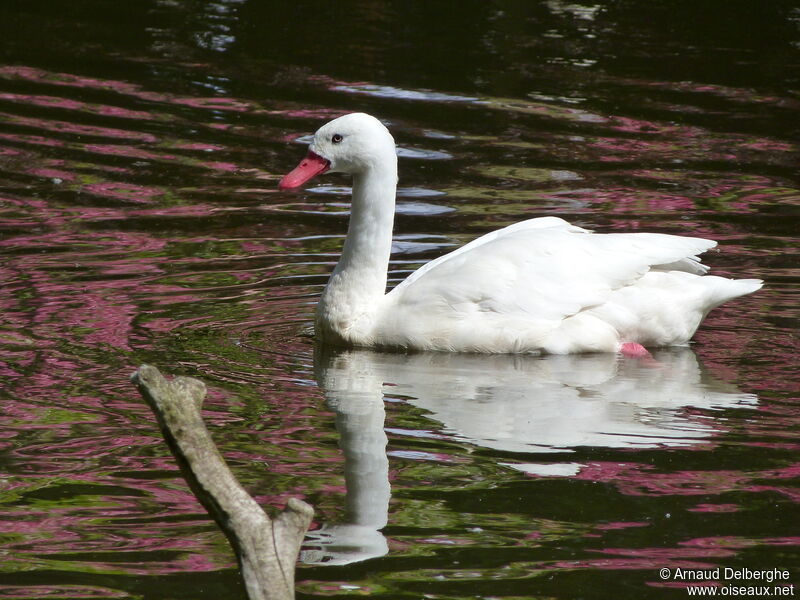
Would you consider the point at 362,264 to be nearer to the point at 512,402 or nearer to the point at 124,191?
the point at 512,402

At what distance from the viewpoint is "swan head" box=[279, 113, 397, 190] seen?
7355 millimetres

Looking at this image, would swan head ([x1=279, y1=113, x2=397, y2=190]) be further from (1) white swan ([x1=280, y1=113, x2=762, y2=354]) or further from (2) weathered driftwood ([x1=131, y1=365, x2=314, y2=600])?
(2) weathered driftwood ([x1=131, y1=365, x2=314, y2=600])

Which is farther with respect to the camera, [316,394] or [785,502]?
[316,394]

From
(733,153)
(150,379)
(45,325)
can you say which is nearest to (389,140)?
(45,325)

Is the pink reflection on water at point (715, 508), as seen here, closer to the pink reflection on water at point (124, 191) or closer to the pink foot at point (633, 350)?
the pink foot at point (633, 350)

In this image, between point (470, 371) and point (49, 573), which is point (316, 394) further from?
point (49, 573)

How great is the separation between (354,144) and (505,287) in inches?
43.7

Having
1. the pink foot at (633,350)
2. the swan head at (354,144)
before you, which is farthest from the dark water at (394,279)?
the swan head at (354,144)

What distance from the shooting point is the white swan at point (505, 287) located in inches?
279

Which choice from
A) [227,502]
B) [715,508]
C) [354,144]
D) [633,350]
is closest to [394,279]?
[354,144]

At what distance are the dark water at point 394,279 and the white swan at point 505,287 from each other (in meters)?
0.15

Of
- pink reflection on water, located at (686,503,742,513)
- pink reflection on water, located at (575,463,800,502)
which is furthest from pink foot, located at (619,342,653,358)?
pink reflection on water, located at (686,503,742,513)

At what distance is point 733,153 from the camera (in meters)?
11.7

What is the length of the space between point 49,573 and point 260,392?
2.09 metres
